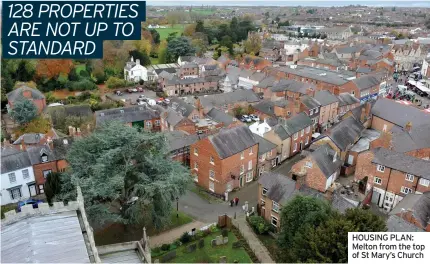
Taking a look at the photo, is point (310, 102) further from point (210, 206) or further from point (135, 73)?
point (135, 73)

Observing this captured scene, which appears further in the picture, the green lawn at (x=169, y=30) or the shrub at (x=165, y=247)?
the green lawn at (x=169, y=30)

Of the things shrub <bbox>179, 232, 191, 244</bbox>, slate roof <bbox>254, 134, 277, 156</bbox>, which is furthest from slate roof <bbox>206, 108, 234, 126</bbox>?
shrub <bbox>179, 232, 191, 244</bbox>

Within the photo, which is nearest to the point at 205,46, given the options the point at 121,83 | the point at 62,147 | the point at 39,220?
the point at 121,83

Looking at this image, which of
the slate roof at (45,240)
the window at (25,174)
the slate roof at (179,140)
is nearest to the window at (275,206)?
the slate roof at (179,140)

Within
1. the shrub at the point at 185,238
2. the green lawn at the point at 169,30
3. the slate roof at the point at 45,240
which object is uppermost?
the green lawn at the point at 169,30

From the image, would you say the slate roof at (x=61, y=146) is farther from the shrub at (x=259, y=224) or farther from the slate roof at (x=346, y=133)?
the slate roof at (x=346, y=133)
